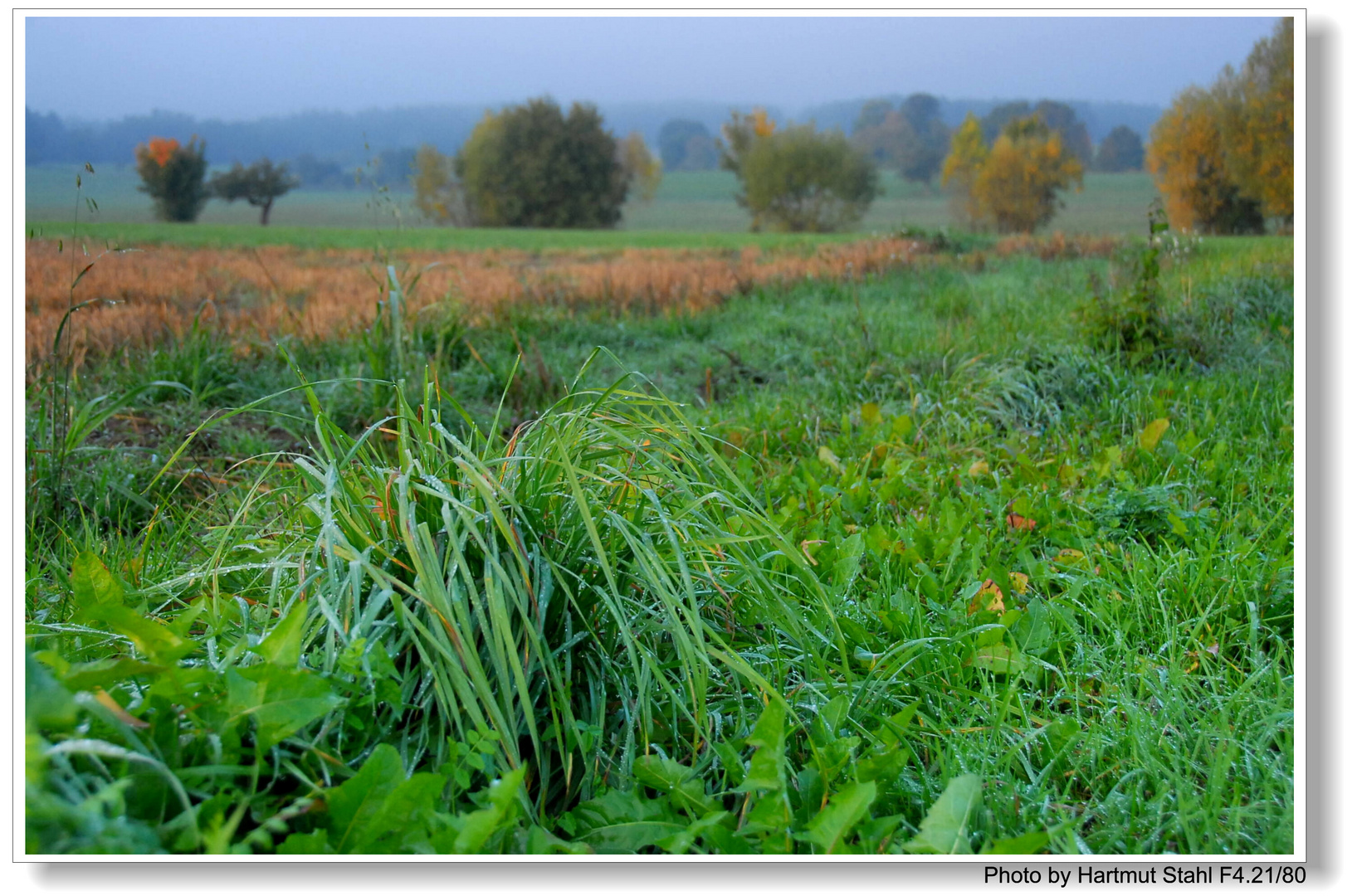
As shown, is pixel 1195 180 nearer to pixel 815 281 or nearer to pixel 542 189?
pixel 815 281

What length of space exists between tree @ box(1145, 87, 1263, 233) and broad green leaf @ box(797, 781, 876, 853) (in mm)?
5966

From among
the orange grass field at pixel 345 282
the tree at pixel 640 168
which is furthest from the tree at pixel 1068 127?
the tree at pixel 640 168

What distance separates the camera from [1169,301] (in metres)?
4.52

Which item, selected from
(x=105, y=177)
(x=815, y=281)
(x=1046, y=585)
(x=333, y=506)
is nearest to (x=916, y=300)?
(x=815, y=281)

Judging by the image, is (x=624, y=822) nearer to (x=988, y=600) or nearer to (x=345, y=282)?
(x=988, y=600)

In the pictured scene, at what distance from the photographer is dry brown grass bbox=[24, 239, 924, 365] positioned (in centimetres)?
409

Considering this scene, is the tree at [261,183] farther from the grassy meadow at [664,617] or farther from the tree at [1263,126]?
the tree at [1263,126]

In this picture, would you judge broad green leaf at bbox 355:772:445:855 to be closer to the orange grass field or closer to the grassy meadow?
the grassy meadow

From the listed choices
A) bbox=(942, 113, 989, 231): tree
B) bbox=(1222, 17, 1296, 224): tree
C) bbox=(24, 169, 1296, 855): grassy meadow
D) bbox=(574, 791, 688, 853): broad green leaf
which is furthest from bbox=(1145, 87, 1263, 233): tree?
bbox=(574, 791, 688, 853): broad green leaf

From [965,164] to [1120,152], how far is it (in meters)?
2.56

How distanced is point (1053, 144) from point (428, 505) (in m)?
10.6

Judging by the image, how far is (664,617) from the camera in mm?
1389

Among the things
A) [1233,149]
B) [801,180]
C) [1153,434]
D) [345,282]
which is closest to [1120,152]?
[1233,149]

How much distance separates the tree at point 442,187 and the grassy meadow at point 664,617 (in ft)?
23.4
